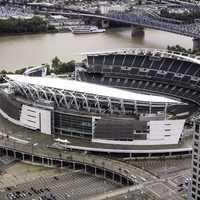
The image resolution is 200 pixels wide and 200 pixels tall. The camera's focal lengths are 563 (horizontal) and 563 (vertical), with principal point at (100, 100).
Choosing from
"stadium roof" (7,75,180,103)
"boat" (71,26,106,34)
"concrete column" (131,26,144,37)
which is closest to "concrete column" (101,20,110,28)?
"boat" (71,26,106,34)

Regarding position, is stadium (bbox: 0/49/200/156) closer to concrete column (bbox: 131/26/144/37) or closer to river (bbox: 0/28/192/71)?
river (bbox: 0/28/192/71)

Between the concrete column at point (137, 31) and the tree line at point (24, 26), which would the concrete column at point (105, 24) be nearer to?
the concrete column at point (137, 31)

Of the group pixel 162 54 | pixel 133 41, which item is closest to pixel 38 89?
pixel 162 54

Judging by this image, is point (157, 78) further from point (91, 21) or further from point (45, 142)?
point (91, 21)


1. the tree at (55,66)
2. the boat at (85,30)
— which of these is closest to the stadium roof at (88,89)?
the tree at (55,66)

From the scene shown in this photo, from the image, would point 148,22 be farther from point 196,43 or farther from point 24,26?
point 24,26

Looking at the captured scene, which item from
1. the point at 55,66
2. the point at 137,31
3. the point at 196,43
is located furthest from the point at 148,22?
the point at 55,66
